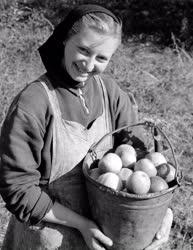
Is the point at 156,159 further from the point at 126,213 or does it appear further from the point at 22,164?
the point at 22,164

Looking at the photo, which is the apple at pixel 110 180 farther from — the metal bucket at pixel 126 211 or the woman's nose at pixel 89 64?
the woman's nose at pixel 89 64

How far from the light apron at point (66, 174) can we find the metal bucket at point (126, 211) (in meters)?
0.06

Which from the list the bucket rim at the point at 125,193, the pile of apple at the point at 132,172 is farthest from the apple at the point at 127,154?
the bucket rim at the point at 125,193

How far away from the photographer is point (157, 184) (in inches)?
63.2

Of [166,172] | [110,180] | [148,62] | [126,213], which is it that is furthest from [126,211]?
[148,62]

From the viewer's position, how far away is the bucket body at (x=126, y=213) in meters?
1.53

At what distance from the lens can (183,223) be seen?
3193 mm

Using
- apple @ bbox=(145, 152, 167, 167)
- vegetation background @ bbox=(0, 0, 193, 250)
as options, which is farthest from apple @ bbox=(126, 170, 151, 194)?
vegetation background @ bbox=(0, 0, 193, 250)

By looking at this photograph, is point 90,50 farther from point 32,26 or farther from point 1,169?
point 32,26

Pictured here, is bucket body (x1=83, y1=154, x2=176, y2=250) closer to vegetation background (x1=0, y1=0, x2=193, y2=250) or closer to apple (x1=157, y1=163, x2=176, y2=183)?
apple (x1=157, y1=163, x2=176, y2=183)

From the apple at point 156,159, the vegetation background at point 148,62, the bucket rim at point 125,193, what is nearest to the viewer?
the bucket rim at point 125,193

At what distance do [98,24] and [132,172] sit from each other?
0.55m

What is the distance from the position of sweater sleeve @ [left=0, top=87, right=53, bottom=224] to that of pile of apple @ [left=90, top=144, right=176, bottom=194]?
0.22m

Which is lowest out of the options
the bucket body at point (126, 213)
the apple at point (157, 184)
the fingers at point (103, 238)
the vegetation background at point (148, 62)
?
the vegetation background at point (148, 62)
